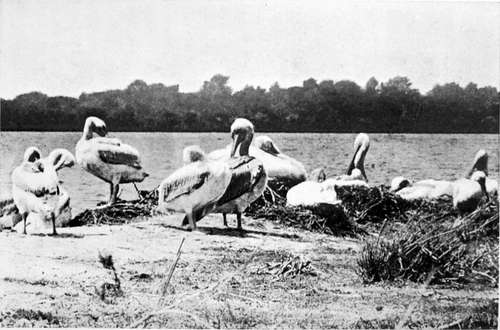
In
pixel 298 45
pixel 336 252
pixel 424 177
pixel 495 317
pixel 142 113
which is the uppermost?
pixel 298 45

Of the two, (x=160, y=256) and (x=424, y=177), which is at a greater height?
(x=424, y=177)

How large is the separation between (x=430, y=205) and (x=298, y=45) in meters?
2.18

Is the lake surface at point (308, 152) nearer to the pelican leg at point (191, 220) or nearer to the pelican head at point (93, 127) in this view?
the pelican head at point (93, 127)

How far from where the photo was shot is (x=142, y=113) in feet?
31.2

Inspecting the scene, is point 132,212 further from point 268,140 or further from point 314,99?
point 314,99

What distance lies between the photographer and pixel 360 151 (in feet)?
32.0

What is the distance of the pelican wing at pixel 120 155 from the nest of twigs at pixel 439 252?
2.51 m

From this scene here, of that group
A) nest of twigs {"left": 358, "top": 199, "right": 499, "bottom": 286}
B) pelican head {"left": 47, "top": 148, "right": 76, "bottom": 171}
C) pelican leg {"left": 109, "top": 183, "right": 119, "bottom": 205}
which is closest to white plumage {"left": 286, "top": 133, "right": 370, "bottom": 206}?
nest of twigs {"left": 358, "top": 199, "right": 499, "bottom": 286}

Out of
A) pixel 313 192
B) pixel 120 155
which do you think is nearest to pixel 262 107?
pixel 313 192

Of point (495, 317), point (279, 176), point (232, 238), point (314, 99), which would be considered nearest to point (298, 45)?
point (314, 99)

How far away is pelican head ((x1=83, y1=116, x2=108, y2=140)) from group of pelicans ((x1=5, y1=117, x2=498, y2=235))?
0.4 inches

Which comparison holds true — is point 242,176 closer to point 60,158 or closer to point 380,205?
point 380,205

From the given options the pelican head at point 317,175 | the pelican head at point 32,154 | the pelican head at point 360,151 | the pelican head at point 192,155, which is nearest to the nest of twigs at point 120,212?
the pelican head at point 192,155

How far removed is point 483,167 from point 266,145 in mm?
2256
